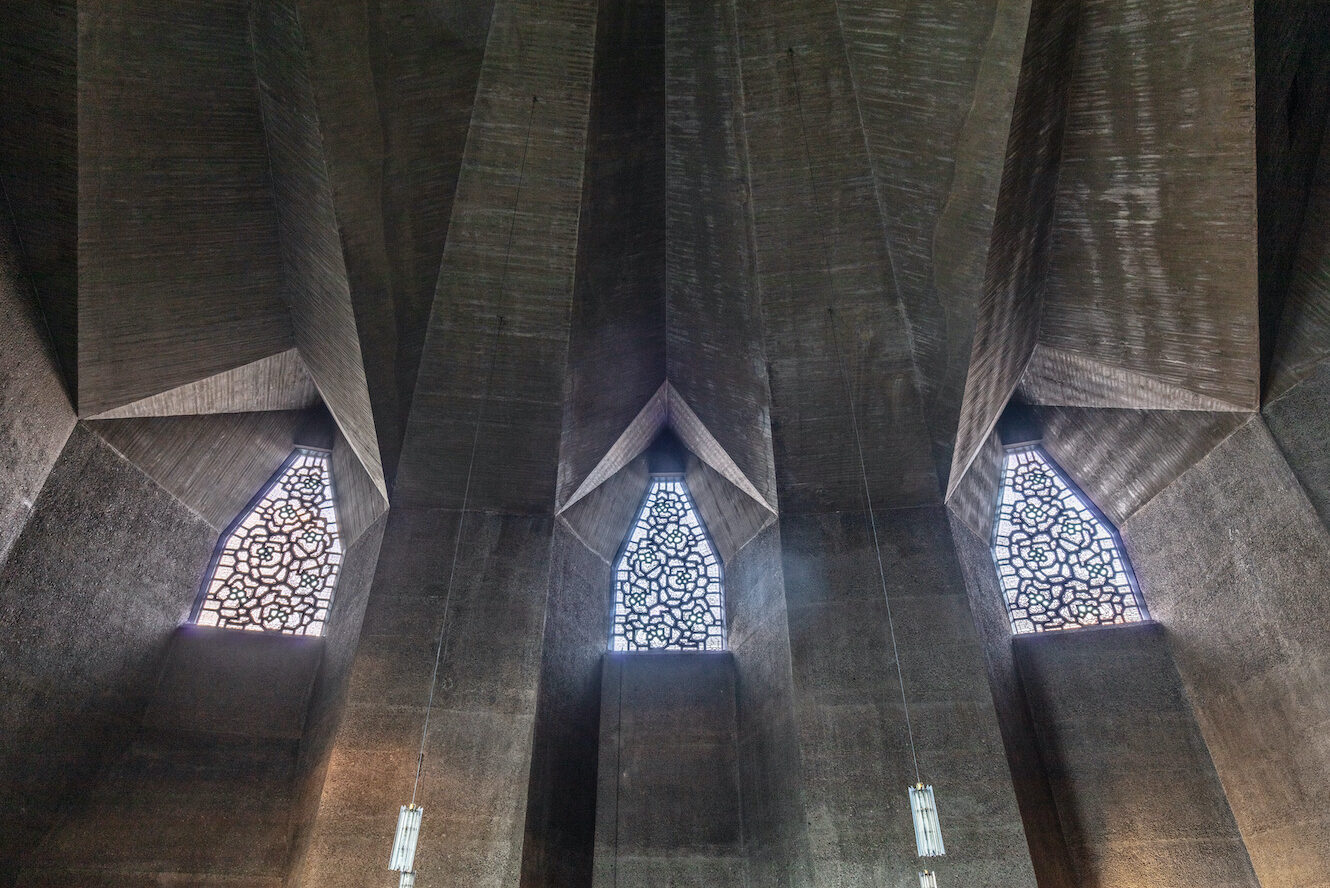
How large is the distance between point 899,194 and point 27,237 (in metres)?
8.16

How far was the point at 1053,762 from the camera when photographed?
9.55m

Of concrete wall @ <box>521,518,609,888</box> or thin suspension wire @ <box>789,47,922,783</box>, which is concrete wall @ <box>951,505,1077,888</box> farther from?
concrete wall @ <box>521,518,609,888</box>

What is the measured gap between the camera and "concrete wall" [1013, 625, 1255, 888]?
8781 mm

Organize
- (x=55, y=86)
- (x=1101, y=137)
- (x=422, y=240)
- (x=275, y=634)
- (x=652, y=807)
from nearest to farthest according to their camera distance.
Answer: (x=55, y=86) < (x=1101, y=137) < (x=422, y=240) < (x=652, y=807) < (x=275, y=634)

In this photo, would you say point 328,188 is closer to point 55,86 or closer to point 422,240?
point 422,240

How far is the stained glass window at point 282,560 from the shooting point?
1062 centimetres

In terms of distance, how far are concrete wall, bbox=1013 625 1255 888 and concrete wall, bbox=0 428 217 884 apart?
9.99 m

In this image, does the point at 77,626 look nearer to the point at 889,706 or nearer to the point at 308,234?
the point at 308,234

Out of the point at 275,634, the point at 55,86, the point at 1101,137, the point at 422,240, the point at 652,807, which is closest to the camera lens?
the point at 55,86

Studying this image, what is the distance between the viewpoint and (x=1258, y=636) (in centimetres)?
880

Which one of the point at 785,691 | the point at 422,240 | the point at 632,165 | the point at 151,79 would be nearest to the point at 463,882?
the point at 785,691

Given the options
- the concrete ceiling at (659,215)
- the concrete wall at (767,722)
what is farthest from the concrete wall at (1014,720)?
the concrete wall at (767,722)

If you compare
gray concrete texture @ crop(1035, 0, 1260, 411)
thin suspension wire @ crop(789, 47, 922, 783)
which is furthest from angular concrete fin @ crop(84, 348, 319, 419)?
gray concrete texture @ crop(1035, 0, 1260, 411)

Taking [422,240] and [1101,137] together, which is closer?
[1101,137]
